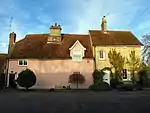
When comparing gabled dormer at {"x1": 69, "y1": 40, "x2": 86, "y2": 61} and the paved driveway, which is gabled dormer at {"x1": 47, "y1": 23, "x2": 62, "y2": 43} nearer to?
gabled dormer at {"x1": 69, "y1": 40, "x2": 86, "y2": 61}

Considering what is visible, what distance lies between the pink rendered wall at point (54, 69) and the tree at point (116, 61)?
316cm

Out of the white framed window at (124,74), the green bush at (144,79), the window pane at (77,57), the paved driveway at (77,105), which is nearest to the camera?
the paved driveway at (77,105)

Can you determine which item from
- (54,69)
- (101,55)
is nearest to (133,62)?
(101,55)

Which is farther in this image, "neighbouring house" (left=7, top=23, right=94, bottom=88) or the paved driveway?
"neighbouring house" (left=7, top=23, right=94, bottom=88)

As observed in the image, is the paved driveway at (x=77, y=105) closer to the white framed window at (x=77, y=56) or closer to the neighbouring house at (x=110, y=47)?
the white framed window at (x=77, y=56)

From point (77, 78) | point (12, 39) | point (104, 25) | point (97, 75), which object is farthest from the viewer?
point (104, 25)

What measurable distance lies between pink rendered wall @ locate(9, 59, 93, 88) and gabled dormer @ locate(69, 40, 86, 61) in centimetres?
73

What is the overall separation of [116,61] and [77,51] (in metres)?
5.86

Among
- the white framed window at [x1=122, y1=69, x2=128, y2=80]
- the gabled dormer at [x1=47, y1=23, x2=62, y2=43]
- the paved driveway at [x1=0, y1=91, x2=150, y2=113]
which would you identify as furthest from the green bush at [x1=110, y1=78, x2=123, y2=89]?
the paved driveway at [x1=0, y1=91, x2=150, y2=113]

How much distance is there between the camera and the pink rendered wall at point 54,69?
39.1 metres

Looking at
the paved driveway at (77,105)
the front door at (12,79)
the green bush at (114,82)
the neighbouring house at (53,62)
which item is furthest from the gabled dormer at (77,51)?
the paved driveway at (77,105)

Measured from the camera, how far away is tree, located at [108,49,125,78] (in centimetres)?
3996

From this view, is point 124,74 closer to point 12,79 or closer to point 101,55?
point 101,55

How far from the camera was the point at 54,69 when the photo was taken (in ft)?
129
